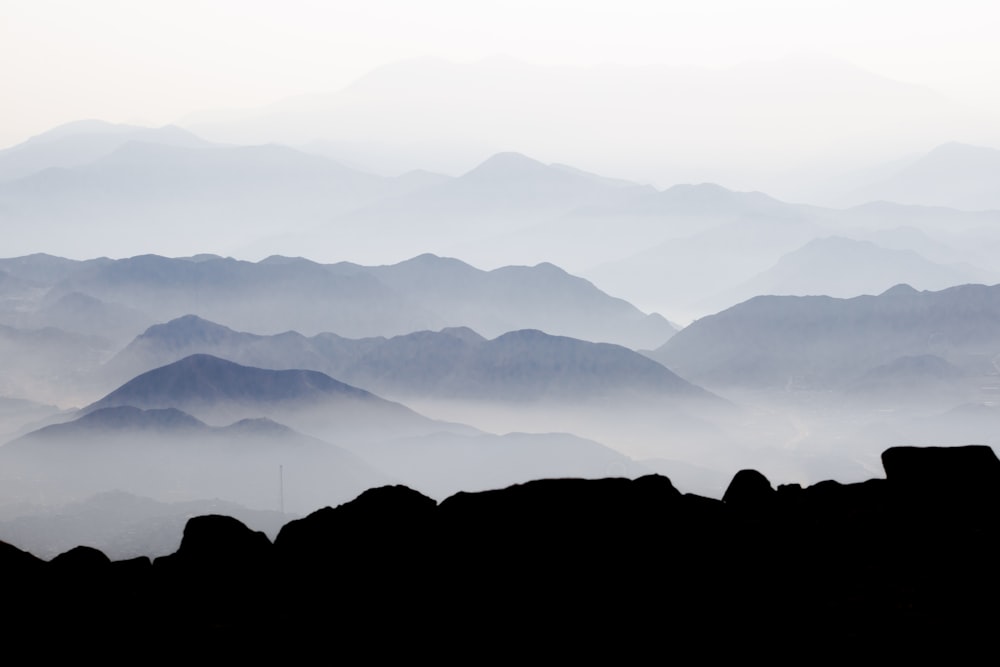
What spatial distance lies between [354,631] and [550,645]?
583 cm

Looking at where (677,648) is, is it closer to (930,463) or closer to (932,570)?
(932,570)

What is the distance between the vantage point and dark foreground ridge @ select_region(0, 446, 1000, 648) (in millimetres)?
36438

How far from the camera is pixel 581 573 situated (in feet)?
125

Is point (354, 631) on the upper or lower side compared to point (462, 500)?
lower

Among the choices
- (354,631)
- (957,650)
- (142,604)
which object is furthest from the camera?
(142,604)

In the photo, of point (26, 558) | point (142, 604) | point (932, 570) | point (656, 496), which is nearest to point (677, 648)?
point (656, 496)

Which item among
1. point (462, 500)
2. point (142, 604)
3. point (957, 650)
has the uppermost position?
point (462, 500)

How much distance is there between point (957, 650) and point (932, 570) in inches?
137

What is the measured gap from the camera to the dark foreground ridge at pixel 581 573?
120 feet

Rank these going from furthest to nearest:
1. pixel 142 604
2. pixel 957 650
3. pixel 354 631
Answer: pixel 142 604
pixel 354 631
pixel 957 650

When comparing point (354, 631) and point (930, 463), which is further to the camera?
point (930, 463)

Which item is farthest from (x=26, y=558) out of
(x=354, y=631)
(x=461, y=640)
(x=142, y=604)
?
(x=461, y=640)

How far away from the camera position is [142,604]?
39.9 m

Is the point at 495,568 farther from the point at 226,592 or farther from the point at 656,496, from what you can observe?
the point at 226,592
